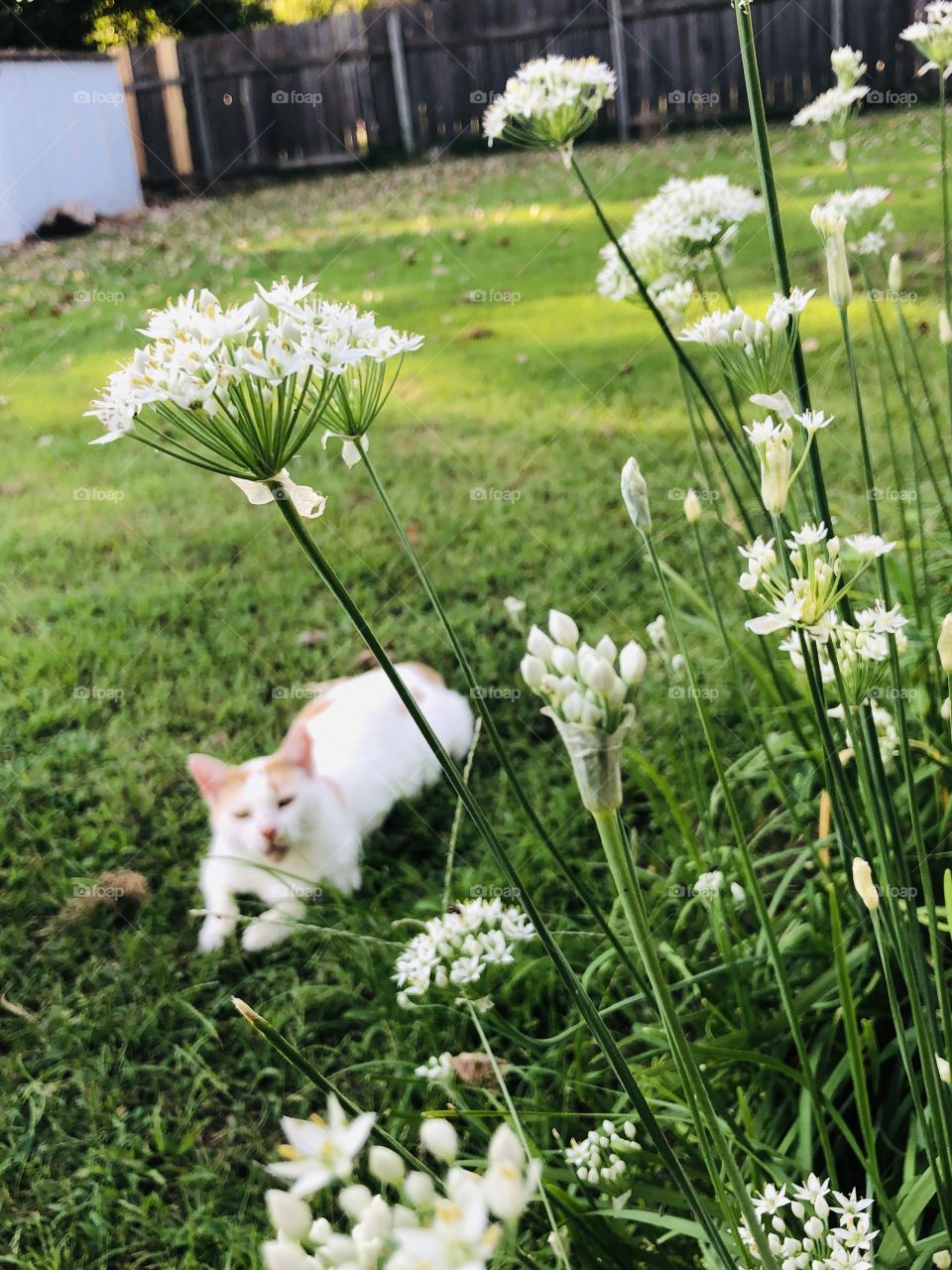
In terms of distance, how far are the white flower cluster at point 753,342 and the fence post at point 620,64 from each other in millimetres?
5810

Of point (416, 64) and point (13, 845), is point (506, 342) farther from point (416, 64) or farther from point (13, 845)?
point (416, 64)

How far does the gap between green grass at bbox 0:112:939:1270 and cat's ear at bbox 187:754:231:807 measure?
0.87 ft

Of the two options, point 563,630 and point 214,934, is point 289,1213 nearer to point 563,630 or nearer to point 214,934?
point 563,630

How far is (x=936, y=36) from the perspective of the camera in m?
1.42

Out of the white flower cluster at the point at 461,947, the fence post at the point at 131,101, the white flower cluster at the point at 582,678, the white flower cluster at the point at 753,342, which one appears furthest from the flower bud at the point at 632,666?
the fence post at the point at 131,101

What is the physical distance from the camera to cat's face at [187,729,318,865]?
1.93 meters

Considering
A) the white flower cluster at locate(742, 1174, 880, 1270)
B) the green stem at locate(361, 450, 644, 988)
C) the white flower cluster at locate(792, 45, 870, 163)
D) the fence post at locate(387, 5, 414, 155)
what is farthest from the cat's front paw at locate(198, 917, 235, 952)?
the fence post at locate(387, 5, 414, 155)

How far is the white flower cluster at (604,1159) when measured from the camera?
1.11m

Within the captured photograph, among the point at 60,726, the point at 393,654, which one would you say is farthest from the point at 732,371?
the point at 60,726

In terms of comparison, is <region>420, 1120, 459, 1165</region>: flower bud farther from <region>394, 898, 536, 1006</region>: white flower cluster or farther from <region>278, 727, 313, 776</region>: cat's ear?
<region>278, 727, 313, 776</region>: cat's ear

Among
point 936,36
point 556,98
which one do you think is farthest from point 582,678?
point 936,36

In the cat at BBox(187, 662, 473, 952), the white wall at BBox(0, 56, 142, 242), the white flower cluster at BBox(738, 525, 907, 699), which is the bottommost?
the cat at BBox(187, 662, 473, 952)

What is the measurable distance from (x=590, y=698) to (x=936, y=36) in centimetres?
129

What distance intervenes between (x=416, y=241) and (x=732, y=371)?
4358 mm
